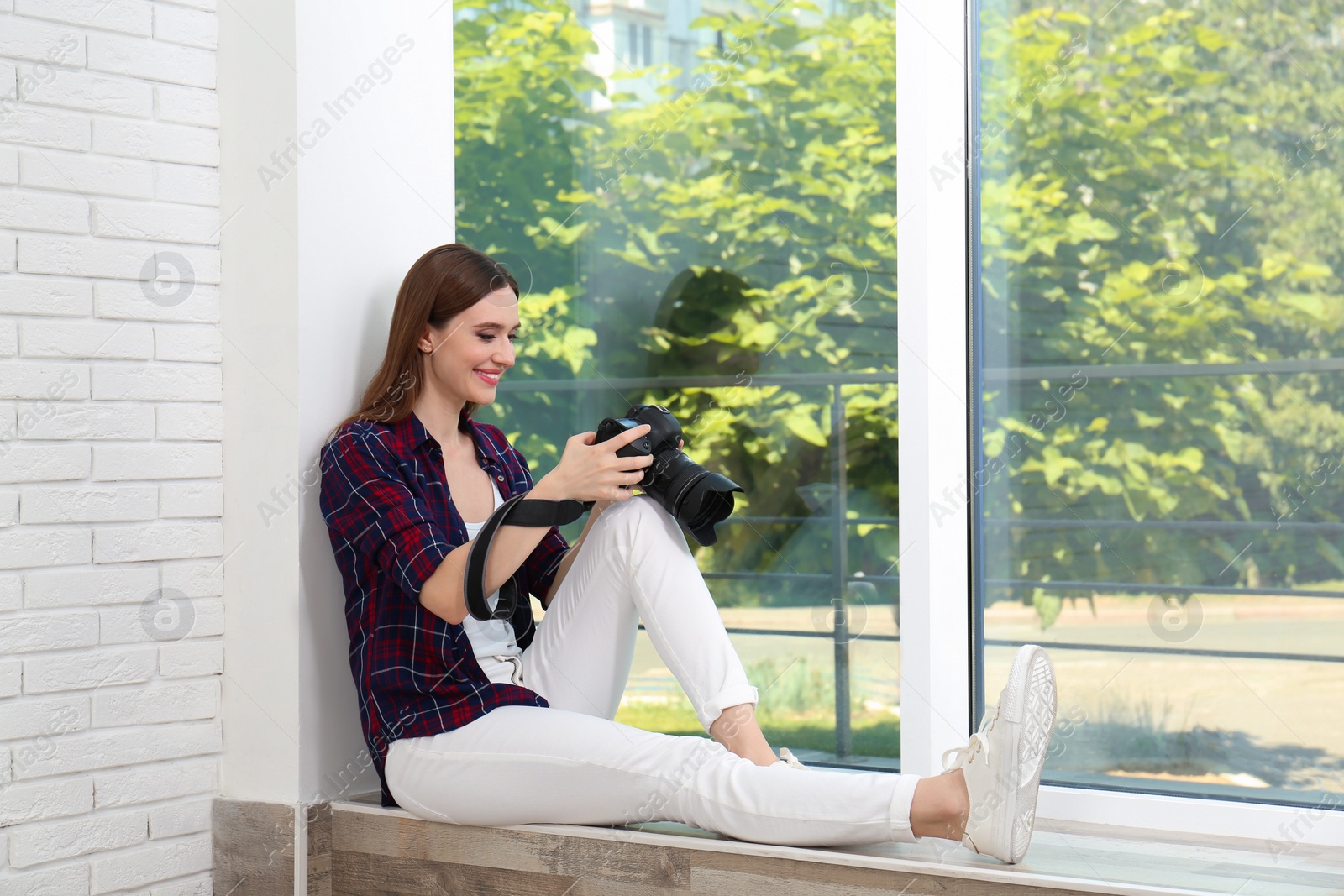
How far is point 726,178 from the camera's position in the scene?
94.5 inches

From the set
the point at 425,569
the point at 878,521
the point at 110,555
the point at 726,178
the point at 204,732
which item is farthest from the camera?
Result: the point at 726,178

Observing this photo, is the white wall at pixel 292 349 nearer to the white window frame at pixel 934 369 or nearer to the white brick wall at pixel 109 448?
the white brick wall at pixel 109 448

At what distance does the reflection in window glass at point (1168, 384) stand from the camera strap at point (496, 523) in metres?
0.81

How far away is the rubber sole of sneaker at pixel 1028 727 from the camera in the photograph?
1.32 metres

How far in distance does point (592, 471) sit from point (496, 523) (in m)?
0.15

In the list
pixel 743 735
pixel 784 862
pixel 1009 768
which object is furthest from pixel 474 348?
pixel 1009 768

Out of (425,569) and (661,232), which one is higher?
(661,232)

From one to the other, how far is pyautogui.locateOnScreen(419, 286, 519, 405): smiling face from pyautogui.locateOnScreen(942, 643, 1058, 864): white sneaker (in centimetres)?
88

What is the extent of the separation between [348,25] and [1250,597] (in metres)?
1.69

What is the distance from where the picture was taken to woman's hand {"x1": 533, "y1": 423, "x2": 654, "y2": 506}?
1.58 m

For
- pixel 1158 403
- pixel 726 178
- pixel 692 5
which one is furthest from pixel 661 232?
pixel 1158 403

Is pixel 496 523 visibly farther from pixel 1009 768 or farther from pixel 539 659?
pixel 1009 768

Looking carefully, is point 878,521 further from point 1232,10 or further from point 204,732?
point 204,732

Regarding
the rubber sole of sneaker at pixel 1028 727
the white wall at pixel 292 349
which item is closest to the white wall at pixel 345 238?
the white wall at pixel 292 349
